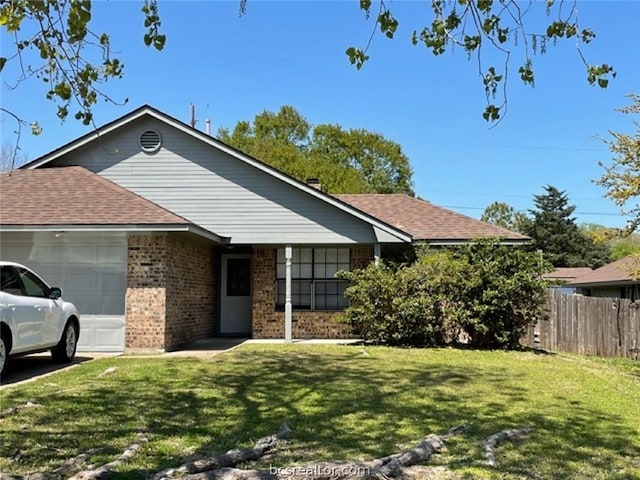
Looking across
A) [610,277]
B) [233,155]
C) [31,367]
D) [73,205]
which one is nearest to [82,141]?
[73,205]

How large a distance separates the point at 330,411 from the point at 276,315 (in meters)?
9.20

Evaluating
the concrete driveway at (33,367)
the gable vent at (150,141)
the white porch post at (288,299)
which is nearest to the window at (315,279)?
the white porch post at (288,299)

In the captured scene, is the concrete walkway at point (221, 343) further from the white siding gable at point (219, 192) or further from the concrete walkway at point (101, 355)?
the white siding gable at point (219, 192)

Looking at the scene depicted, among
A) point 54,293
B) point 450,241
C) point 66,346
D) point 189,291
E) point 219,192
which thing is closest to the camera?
point 54,293

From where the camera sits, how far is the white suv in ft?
29.2

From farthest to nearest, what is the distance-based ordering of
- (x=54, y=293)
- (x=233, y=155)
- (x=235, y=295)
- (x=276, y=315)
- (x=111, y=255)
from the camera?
(x=235, y=295) < (x=276, y=315) < (x=233, y=155) < (x=111, y=255) < (x=54, y=293)

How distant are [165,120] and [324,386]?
9040mm

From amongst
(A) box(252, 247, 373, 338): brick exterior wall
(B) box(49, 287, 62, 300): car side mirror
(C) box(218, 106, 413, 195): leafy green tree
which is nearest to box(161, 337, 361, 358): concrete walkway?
(A) box(252, 247, 373, 338): brick exterior wall

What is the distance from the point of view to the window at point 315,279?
16.7m

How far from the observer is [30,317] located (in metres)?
9.52

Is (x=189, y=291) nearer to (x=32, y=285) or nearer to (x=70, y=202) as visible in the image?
(x=70, y=202)

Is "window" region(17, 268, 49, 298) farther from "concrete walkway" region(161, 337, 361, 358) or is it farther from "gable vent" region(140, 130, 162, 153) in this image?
"gable vent" region(140, 130, 162, 153)

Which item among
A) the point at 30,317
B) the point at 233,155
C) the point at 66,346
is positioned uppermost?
the point at 233,155

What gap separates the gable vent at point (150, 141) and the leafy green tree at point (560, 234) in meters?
43.1
